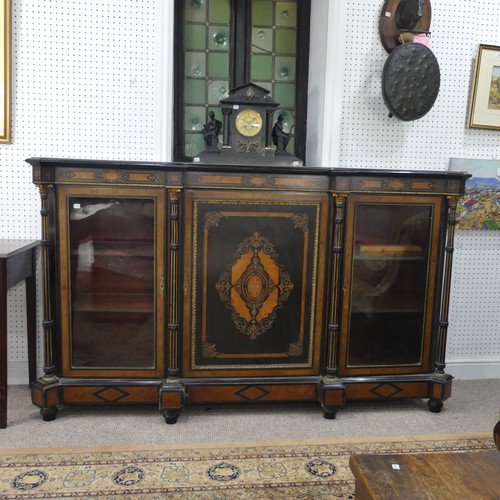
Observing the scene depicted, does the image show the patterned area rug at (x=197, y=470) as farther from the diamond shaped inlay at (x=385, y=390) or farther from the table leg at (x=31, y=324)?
the table leg at (x=31, y=324)

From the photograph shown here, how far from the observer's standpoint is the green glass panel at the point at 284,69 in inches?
138

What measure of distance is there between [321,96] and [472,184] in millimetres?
1215

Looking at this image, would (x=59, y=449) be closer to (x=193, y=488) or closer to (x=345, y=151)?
(x=193, y=488)

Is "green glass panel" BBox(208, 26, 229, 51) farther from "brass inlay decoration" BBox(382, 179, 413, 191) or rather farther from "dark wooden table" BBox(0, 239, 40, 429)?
"dark wooden table" BBox(0, 239, 40, 429)

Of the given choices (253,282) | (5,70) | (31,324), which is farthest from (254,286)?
(5,70)

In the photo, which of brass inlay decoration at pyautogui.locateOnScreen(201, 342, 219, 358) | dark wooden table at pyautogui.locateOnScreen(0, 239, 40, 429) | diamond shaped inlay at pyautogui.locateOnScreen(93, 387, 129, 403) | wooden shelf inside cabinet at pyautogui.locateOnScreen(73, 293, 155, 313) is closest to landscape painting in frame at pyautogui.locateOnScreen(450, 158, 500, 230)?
brass inlay decoration at pyautogui.locateOnScreen(201, 342, 219, 358)

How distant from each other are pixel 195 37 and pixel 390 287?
2.09 m

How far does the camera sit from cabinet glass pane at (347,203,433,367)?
9.58 feet

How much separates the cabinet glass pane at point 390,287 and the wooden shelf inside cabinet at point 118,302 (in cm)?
119

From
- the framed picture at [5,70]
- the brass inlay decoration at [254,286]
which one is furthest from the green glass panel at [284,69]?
the framed picture at [5,70]

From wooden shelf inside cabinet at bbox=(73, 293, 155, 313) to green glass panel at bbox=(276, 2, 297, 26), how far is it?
2.10m

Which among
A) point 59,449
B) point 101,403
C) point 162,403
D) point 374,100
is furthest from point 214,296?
point 374,100

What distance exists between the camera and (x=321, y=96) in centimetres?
324

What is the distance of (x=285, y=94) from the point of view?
11.6ft
